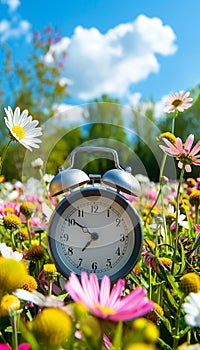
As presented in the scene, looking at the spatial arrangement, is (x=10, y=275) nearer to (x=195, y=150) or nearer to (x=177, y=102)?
(x=195, y=150)

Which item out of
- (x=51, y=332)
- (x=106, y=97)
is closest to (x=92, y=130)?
(x=106, y=97)

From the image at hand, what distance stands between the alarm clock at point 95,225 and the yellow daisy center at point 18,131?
147mm

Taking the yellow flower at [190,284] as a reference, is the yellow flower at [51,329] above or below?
below

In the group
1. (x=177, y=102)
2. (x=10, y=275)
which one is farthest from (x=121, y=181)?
(x=177, y=102)

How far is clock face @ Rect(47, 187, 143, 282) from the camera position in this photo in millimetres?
961

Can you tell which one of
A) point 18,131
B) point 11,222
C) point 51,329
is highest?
point 18,131

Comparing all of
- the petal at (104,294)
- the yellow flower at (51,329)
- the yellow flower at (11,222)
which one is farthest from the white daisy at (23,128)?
the yellow flower at (51,329)

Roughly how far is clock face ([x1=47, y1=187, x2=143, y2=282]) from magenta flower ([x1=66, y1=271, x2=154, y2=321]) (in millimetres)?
380

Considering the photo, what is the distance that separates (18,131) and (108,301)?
62cm

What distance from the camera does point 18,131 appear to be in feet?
3.59

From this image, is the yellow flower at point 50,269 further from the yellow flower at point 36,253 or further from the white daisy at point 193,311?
the white daisy at point 193,311

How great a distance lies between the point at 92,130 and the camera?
55.9 ft

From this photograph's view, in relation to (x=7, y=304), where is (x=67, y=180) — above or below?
above

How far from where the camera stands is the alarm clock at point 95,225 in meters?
0.96
